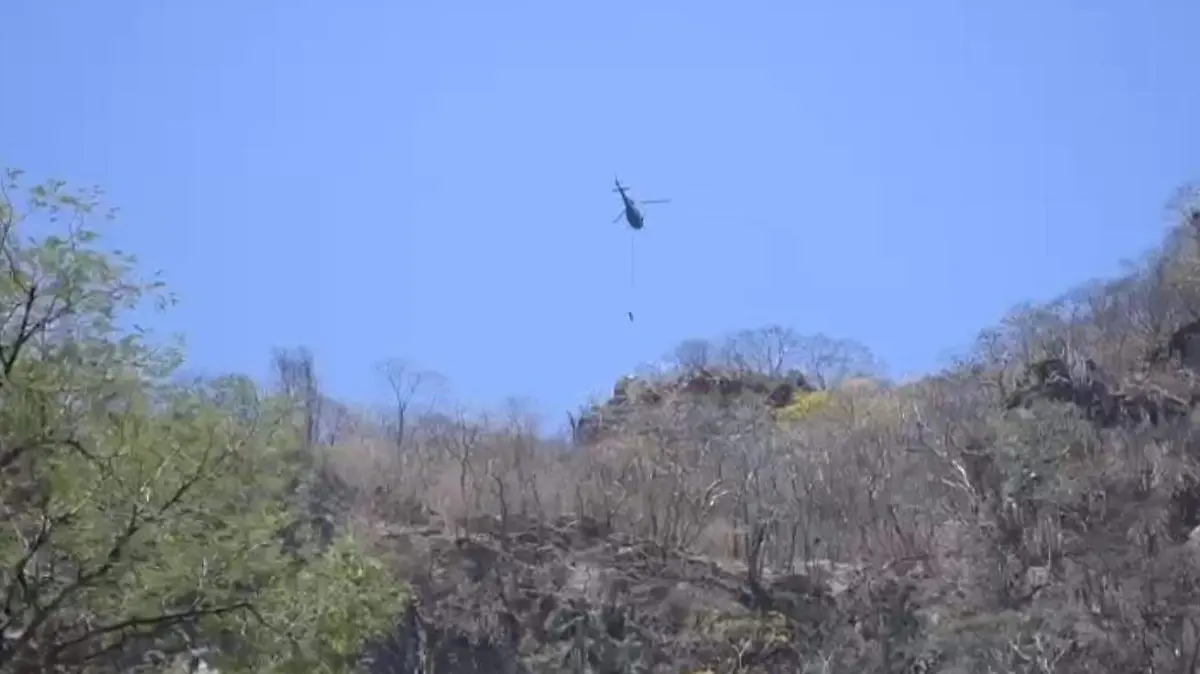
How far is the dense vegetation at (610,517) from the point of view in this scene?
11805mm

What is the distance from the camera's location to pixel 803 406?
46594 mm

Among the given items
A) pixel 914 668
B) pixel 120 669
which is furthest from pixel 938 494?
pixel 120 669

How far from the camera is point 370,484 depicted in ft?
107

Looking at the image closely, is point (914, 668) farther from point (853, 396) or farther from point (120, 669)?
point (853, 396)

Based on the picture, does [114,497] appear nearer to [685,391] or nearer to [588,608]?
[588,608]

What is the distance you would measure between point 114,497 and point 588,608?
57.5 ft

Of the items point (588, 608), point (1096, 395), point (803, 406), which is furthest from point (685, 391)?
point (588, 608)

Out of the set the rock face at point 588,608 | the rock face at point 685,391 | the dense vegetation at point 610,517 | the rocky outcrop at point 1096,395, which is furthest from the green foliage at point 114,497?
the rock face at point 685,391

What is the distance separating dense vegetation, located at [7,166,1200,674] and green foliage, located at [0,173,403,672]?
3cm

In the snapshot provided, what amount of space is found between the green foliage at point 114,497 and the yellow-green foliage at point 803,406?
3278cm

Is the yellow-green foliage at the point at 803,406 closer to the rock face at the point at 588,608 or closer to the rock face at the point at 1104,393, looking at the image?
the rock face at the point at 1104,393

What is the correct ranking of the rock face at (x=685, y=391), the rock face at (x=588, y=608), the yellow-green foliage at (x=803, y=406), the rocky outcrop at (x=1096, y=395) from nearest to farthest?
the rock face at (x=588, y=608) < the rocky outcrop at (x=1096, y=395) < the yellow-green foliage at (x=803, y=406) < the rock face at (x=685, y=391)

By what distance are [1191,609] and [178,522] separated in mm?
17439

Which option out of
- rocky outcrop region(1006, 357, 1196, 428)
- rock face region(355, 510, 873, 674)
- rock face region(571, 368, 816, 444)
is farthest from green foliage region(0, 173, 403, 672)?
rock face region(571, 368, 816, 444)
